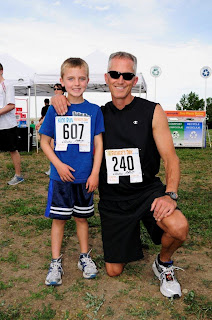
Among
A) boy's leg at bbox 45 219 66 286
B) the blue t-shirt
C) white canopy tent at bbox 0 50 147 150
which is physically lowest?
boy's leg at bbox 45 219 66 286

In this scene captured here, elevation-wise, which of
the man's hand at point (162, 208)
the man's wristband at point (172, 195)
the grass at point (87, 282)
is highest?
the man's wristband at point (172, 195)

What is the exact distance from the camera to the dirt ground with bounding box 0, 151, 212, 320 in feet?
7.01

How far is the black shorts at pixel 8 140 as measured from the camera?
567 centimetres

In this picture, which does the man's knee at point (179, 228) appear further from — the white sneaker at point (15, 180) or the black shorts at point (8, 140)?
the white sneaker at point (15, 180)

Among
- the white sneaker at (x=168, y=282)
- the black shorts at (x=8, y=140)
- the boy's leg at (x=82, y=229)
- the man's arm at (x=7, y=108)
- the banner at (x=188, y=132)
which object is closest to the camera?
the white sneaker at (x=168, y=282)

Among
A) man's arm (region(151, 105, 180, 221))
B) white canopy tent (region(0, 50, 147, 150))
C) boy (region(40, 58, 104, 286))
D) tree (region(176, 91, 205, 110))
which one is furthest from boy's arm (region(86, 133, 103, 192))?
tree (region(176, 91, 205, 110))

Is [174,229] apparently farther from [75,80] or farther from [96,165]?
[75,80]

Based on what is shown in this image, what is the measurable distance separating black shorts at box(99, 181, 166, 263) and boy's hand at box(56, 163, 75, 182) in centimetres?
52

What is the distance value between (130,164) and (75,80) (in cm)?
80

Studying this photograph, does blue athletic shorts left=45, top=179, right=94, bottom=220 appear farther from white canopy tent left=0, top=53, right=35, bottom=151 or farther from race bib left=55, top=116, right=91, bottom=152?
white canopy tent left=0, top=53, right=35, bottom=151

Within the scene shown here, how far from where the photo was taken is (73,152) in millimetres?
2516

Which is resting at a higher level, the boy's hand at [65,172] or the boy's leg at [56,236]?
the boy's hand at [65,172]

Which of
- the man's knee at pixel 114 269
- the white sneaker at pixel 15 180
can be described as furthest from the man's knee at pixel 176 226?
the white sneaker at pixel 15 180

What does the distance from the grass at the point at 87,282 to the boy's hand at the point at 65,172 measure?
0.84 meters
